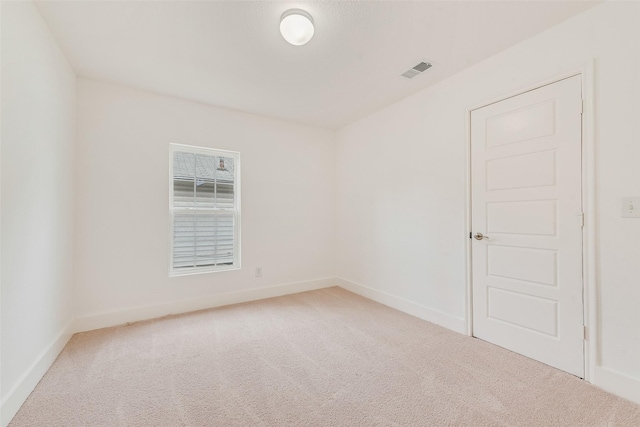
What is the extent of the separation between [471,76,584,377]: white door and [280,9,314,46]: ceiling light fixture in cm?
172

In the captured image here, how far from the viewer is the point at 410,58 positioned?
234 cm

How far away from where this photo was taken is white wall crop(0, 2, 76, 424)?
151 cm

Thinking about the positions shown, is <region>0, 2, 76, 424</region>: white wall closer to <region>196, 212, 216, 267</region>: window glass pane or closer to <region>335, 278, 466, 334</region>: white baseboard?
<region>196, 212, 216, 267</region>: window glass pane

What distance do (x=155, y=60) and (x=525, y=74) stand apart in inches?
125

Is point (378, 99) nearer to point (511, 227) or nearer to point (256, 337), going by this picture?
point (511, 227)

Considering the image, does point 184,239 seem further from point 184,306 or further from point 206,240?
point 184,306

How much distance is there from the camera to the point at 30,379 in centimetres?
170

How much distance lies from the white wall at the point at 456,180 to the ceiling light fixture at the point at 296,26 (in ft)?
5.37

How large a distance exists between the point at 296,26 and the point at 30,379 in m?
2.94

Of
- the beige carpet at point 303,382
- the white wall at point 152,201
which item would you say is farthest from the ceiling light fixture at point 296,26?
the beige carpet at point 303,382

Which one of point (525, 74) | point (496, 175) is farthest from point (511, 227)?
point (525, 74)

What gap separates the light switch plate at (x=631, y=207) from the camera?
1629mm

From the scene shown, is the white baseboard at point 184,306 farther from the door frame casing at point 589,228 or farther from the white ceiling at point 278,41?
the door frame casing at point 589,228

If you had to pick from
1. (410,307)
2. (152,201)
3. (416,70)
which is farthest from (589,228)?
(152,201)
